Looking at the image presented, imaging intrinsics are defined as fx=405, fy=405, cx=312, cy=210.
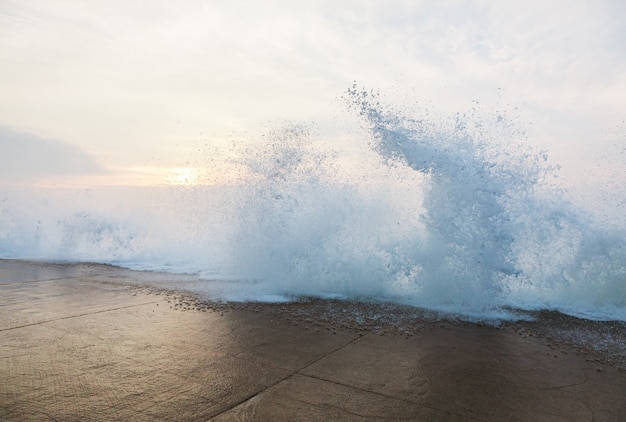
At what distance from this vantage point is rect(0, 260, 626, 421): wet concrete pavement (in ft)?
8.58

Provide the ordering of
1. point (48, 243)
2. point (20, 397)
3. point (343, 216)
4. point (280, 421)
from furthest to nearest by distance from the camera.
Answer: point (48, 243) < point (343, 216) < point (20, 397) < point (280, 421)

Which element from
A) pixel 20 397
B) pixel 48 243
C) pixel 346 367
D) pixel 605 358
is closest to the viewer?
pixel 20 397

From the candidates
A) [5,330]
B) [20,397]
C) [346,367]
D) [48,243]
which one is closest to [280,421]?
[346,367]

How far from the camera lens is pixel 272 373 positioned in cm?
320

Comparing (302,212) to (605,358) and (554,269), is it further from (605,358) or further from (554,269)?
(605,358)

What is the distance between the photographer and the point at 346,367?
3.38 meters

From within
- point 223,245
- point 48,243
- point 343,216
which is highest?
point 343,216

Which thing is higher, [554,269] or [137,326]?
[554,269]

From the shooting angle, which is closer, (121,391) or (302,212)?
(121,391)

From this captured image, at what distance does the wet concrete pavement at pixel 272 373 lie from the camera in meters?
2.62

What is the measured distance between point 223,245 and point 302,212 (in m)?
2.12

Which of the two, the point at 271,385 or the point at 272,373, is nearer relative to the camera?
the point at 271,385

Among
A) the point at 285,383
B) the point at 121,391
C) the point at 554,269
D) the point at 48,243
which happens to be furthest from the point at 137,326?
the point at 48,243

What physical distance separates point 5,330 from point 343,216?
5600mm
